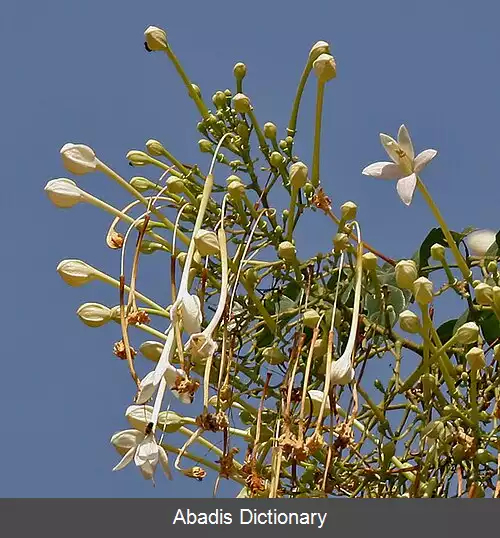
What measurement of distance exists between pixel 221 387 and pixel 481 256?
0.51 metres

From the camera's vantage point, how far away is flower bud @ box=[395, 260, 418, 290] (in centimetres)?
129

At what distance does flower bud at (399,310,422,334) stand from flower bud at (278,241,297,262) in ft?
0.50

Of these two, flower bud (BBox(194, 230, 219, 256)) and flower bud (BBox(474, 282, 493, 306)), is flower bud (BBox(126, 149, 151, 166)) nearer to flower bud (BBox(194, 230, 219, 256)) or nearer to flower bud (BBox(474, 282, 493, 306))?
flower bud (BBox(194, 230, 219, 256))

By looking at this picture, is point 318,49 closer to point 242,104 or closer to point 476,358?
point 242,104

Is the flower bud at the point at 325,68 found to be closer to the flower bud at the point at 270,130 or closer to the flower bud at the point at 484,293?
the flower bud at the point at 270,130

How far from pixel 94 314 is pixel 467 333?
453 mm

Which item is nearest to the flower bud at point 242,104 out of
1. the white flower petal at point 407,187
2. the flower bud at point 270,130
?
the flower bud at point 270,130

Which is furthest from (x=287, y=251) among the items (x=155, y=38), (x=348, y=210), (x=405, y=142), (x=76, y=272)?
(x=155, y=38)

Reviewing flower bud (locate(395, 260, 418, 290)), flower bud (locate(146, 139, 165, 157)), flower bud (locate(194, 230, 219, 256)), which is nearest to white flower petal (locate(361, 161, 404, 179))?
flower bud (locate(395, 260, 418, 290))

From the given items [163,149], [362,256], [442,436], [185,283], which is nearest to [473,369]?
[442,436]

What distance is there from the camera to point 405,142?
1313mm

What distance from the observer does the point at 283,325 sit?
4.48ft

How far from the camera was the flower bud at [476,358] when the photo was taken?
1218mm

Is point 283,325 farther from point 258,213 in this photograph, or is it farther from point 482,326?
point 482,326
